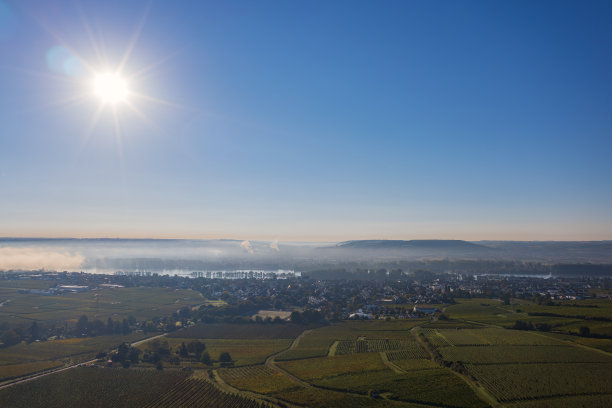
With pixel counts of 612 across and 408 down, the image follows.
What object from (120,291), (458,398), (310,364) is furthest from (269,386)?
(120,291)

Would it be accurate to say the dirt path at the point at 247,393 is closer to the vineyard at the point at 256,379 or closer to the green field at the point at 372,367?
the green field at the point at 372,367

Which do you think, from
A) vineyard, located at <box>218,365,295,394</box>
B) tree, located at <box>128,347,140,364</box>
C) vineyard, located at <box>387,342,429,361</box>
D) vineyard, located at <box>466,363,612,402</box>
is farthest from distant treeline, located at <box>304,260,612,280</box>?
vineyard, located at <box>466,363,612,402</box>

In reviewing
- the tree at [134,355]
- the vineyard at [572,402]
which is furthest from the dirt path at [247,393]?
the vineyard at [572,402]

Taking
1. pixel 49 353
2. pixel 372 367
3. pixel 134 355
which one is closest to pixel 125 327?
pixel 49 353

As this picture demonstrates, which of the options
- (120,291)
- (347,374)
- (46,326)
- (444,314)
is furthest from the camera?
(120,291)

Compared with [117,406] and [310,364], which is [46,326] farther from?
[310,364]

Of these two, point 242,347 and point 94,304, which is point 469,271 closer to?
point 242,347

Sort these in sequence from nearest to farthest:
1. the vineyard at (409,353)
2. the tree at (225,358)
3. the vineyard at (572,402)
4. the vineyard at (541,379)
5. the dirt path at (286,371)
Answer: the vineyard at (572,402) < the vineyard at (541,379) < the dirt path at (286,371) < the vineyard at (409,353) < the tree at (225,358)

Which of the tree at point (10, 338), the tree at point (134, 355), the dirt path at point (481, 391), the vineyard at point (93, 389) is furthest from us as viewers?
the tree at point (10, 338)

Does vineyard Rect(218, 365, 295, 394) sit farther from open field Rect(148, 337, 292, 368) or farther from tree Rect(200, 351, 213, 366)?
tree Rect(200, 351, 213, 366)
